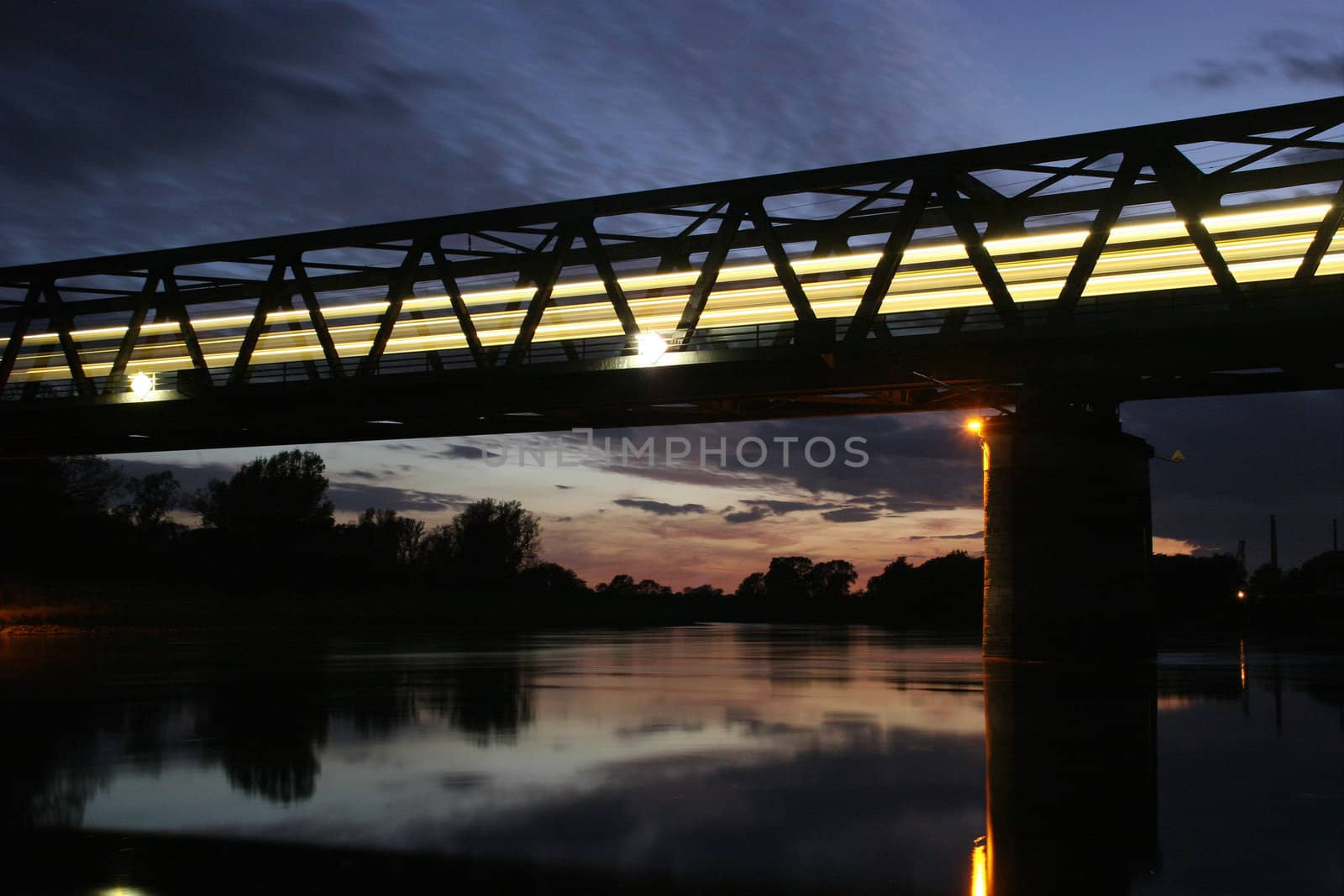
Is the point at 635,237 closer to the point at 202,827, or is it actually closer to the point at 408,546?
the point at 202,827

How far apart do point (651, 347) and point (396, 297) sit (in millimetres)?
7981

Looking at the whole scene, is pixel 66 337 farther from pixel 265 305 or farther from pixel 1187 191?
pixel 1187 191

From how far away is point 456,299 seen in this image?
33219 mm

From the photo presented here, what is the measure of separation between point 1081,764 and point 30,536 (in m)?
83.0

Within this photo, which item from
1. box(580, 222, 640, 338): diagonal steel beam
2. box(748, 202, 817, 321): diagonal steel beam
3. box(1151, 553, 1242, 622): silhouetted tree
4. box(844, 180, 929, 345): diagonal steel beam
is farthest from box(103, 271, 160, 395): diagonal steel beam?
box(1151, 553, 1242, 622): silhouetted tree

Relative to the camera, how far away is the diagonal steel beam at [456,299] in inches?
1298

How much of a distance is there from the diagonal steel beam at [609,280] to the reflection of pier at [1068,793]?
12879mm

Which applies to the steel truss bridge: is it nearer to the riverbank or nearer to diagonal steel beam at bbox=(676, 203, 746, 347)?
diagonal steel beam at bbox=(676, 203, 746, 347)

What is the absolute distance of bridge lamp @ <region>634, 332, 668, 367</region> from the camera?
3083cm

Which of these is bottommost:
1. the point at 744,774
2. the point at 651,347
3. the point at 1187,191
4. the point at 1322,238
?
the point at 744,774

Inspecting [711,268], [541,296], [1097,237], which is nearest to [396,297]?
[541,296]

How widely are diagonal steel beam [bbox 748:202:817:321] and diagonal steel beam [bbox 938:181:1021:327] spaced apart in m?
3.80

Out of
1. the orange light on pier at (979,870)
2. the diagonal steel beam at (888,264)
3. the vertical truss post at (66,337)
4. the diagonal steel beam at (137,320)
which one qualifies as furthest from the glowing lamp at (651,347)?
the orange light on pier at (979,870)

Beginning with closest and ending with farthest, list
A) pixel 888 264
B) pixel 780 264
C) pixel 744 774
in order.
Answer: pixel 744 774 < pixel 888 264 < pixel 780 264
